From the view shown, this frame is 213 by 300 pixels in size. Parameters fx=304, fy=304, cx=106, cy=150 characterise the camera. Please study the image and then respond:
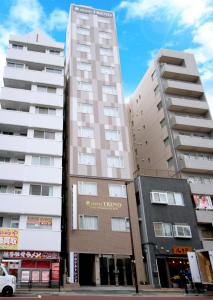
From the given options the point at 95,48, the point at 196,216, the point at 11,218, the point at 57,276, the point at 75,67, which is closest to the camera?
the point at 57,276

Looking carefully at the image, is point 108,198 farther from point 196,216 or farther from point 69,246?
point 196,216

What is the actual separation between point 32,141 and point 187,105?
82.0 feet

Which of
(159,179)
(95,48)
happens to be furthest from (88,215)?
(95,48)

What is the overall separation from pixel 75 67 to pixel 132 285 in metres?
30.4

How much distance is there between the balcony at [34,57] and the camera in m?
42.5

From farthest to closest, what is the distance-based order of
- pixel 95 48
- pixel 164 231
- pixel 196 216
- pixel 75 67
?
pixel 95 48 < pixel 75 67 < pixel 196 216 < pixel 164 231

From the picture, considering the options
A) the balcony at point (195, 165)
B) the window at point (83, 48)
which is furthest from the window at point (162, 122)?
the window at point (83, 48)

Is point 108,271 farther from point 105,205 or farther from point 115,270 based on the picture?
point 105,205

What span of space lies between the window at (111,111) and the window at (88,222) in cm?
1522

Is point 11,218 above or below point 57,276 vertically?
above

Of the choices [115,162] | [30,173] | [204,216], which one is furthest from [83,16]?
[204,216]

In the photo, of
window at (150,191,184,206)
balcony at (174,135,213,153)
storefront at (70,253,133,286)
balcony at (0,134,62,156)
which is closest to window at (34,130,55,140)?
balcony at (0,134,62,156)

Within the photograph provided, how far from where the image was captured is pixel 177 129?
46.7m

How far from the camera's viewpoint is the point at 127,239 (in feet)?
112
